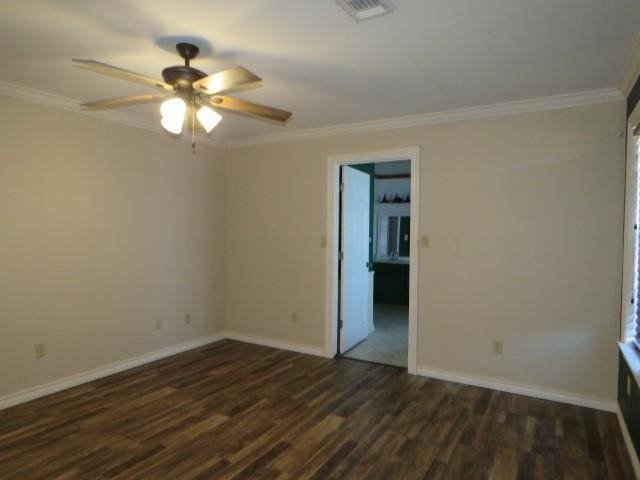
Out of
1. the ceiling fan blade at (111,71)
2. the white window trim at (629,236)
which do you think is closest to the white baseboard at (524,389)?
the white window trim at (629,236)

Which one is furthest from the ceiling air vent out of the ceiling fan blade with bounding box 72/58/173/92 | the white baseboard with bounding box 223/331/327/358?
the white baseboard with bounding box 223/331/327/358

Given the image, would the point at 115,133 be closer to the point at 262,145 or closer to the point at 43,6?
the point at 262,145

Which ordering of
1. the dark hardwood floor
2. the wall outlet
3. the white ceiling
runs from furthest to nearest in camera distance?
1. the wall outlet
2. the dark hardwood floor
3. the white ceiling

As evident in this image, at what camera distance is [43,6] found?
6.40 feet

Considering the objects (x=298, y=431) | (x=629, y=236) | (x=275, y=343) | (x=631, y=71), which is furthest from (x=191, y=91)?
(x=275, y=343)

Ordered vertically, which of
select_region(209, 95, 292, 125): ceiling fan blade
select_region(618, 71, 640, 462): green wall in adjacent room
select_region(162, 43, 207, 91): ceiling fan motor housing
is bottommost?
select_region(618, 71, 640, 462): green wall in adjacent room

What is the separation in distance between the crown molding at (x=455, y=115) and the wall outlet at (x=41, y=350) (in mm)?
2942

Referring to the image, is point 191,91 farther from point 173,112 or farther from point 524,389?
point 524,389

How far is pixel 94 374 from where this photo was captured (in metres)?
3.67

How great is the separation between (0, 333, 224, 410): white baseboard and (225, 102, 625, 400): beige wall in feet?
7.20

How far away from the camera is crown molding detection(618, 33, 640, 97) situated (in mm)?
2301

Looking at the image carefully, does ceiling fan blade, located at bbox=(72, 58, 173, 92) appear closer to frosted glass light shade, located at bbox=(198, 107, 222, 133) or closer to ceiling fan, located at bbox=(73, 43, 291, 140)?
ceiling fan, located at bbox=(73, 43, 291, 140)

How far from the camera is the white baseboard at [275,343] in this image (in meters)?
4.47

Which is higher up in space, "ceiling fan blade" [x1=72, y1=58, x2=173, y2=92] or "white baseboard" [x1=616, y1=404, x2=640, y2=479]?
"ceiling fan blade" [x1=72, y1=58, x2=173, y2=92]
